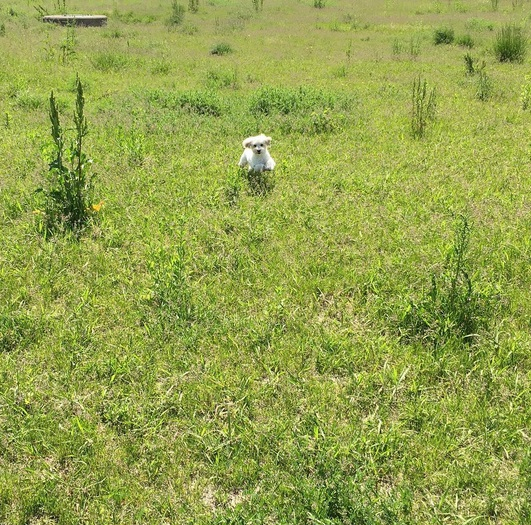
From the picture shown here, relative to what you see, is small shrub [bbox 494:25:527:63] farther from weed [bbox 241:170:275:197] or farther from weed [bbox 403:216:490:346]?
weed [bbox 403:216:490:346]

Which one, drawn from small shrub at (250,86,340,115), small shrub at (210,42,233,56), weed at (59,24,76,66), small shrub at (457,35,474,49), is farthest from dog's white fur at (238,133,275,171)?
small shrub at (457,35,474,49)

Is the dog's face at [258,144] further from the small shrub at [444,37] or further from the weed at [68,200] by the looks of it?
the small shrub at [444,37]

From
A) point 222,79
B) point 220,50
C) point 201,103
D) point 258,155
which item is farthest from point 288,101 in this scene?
point 220,50

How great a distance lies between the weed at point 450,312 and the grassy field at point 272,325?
0.05 ft

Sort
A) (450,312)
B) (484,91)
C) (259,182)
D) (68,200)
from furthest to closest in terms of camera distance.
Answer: (484,91), (259,182), (68,200), (450,312)

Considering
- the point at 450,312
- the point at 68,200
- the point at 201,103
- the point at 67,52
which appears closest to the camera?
the point at 450,312

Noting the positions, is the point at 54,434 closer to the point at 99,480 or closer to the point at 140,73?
the point at 99,480

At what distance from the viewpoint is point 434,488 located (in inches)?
102

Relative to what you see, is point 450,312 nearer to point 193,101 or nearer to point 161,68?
point 193,101

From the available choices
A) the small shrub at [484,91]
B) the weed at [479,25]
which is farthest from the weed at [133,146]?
the weed at [479,25]

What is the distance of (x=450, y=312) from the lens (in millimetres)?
3654

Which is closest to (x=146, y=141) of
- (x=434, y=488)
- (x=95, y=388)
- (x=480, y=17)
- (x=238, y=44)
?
(x=95, y=388)

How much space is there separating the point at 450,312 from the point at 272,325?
52.1 inches

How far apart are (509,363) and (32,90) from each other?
10.3 meters
